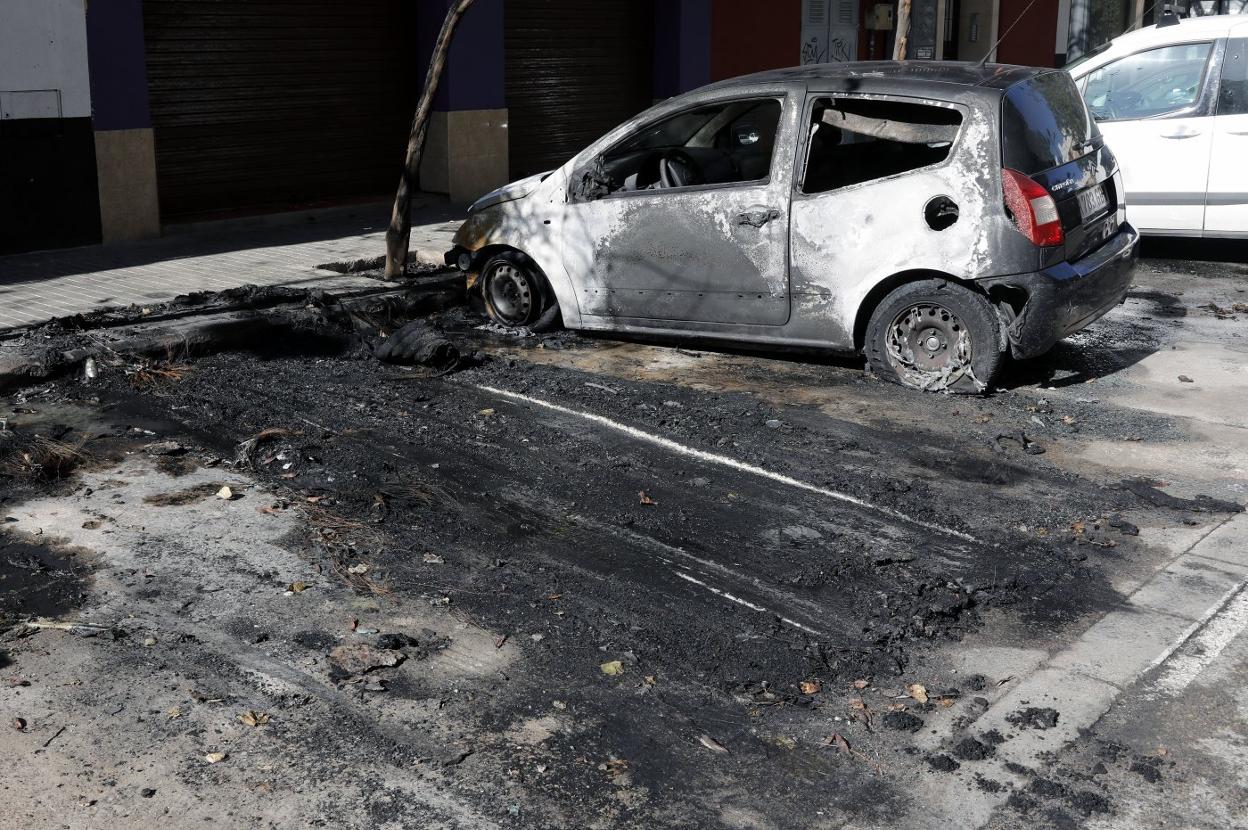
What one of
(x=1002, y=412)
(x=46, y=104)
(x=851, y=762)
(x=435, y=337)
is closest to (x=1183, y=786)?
(x=851, y=762)

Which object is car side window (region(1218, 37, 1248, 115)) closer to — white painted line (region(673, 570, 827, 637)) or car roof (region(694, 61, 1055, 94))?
car roof (region(694, 61, 1055, 94))

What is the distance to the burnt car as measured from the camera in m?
7.42

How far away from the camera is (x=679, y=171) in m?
8.51

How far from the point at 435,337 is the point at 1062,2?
20543 millimetres

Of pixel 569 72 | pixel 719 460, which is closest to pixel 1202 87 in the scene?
pixel 719 460

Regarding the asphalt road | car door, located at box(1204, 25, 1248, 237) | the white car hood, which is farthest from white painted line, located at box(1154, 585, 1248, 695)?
car door, located at box(1204, 25, 1248, 237)

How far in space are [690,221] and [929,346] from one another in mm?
1608

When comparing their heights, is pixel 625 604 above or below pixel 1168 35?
below

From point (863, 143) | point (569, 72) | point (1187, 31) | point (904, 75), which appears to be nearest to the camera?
point (904, 75)

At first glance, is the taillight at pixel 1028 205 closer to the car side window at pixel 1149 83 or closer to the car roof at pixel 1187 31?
the car side window at pixel 1149 83

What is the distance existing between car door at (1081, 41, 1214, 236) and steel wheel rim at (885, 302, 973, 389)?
495 cm

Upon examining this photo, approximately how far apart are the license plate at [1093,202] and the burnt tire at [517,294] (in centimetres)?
334

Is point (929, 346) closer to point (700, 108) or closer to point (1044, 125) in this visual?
point (1044, 125)

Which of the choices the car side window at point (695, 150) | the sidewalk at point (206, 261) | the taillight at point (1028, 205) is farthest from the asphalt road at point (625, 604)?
the sidewalk at point (206, 261)
